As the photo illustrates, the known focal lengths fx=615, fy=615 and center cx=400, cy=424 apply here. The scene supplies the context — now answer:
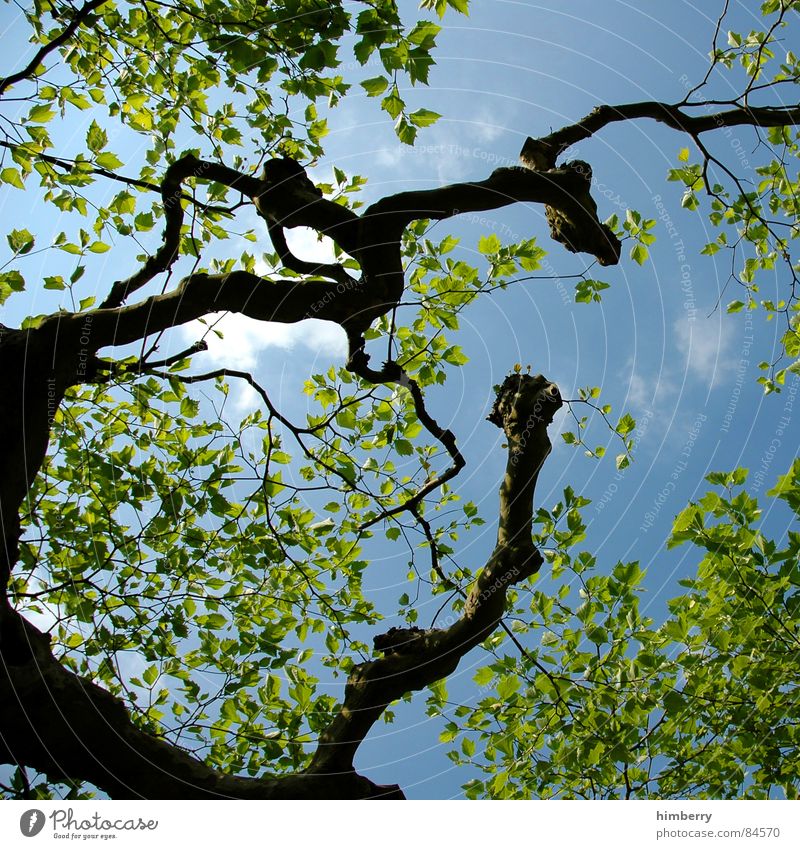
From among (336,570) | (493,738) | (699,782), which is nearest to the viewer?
(699,782)

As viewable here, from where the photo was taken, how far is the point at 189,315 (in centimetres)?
522

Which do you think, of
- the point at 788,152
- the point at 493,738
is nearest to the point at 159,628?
the point at 493,738

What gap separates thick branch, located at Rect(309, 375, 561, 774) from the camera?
4875 millimetres

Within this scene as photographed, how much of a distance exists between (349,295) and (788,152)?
271 inches

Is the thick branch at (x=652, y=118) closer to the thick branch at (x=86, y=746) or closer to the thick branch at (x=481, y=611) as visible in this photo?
the thick branch at (x=481, y=611)

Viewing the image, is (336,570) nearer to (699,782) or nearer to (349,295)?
(349,295)

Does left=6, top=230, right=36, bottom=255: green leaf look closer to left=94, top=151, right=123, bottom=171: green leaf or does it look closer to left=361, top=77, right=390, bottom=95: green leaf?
left=94, top=151, right=123, bottom=171: green leaf
